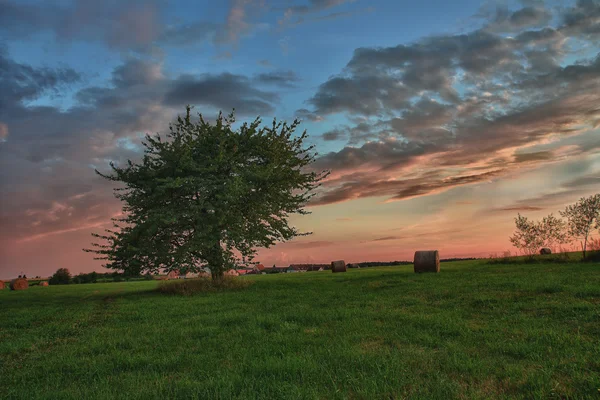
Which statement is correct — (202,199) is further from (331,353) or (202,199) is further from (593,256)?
(593,256)

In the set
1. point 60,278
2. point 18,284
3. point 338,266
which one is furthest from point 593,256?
point 60,278

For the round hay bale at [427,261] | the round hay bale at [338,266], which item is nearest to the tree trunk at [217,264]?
the round hay bale at [427,261]

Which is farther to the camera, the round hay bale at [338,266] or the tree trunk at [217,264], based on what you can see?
the round hay bale at [338,266]

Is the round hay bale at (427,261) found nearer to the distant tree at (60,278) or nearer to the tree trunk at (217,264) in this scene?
the tree trunk at (217,264)

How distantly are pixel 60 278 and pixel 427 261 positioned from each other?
60.2 m

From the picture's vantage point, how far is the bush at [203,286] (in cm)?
2447

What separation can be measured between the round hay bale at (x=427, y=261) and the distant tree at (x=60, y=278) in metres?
58.7

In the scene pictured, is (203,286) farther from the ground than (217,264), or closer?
closer

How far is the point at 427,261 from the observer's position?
30.9m

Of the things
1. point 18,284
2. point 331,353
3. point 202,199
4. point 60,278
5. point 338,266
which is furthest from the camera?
point 60,278

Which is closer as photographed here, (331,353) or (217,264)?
(331,353)

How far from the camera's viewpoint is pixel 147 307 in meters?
17.5

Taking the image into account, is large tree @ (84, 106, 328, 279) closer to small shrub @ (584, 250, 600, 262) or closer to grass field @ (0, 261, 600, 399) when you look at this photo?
grass field @ (0, 261, 600, 399)

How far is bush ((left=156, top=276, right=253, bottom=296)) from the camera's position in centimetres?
2447
